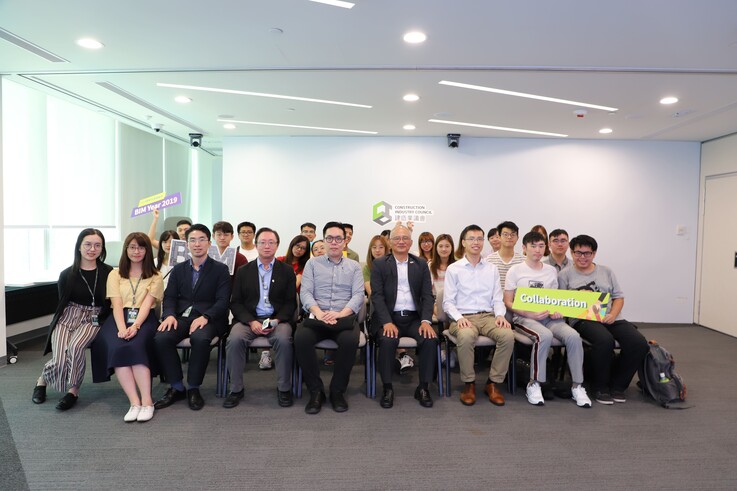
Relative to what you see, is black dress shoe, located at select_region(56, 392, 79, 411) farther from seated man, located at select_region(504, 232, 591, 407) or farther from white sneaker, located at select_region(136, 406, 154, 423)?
seated man, located at select_region(504, 232, 591, 407)

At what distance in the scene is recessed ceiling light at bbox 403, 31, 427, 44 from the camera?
133 inches

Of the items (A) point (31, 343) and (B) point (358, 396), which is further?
(A) point (31, 343)

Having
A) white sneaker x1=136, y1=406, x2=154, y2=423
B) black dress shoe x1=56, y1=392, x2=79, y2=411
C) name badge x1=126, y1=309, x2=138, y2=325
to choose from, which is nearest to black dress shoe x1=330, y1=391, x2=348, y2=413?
white sneaker x1=136, y1=406, x2=154, y2=423

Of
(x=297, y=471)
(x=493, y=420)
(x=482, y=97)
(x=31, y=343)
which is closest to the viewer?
(x=297, y=471)

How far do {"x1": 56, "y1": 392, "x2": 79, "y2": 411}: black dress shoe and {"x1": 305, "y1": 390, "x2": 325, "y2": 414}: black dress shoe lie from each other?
6.06ft

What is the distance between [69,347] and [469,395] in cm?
325

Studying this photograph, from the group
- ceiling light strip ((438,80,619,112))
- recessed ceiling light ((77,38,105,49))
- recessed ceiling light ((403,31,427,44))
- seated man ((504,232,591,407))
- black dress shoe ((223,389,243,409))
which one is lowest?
black dress shoe ((223,389,243,409))

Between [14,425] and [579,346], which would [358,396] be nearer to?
[579,346]

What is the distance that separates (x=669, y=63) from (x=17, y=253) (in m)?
7.48

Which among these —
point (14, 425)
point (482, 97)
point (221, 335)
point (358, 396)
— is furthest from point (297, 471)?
point (482, 97)

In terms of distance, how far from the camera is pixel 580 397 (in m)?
3.67

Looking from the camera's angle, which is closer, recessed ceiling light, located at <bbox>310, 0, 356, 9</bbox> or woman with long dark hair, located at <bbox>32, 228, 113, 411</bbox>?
recessed ceiling light, located at <bbox>310, 0, 356, 9</bbox>

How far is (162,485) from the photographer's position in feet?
8.04

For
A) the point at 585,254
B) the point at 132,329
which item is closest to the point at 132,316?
the point at 132,329
